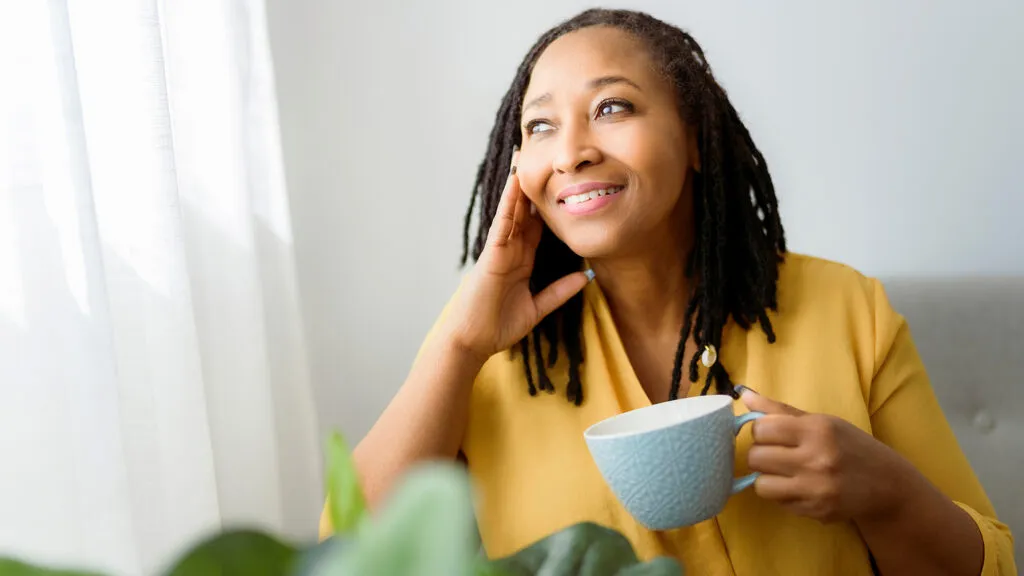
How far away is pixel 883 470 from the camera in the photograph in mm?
723

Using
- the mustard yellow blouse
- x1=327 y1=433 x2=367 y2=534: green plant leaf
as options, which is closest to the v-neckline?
the mustard yellow blouse

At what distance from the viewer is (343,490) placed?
0.55 ft

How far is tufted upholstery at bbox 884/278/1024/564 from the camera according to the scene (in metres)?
1.14

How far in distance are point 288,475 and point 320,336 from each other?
0.84 ft

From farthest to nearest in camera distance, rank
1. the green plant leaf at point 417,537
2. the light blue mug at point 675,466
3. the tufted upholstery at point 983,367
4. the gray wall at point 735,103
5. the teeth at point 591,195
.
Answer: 1. the gray wall at point 735,103
2. the tufted upholstery at point 983,367
3. the teeth at point 591,195
4. the light blue mug at point 675,466
5. the green plant leaf at point 417,537

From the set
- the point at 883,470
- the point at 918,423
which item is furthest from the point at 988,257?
the point at 883,470

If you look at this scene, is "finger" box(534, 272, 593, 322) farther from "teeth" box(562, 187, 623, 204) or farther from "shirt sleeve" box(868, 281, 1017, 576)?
"shirt sleeve" box(868, 281, 1017, 576)

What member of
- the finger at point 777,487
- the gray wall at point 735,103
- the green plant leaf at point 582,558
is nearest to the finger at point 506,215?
the finger at point 777,487

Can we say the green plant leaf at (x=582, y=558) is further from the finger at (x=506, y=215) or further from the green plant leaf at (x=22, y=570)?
the finger at (x=506, y=215)

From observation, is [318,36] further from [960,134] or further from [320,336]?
[960,134]

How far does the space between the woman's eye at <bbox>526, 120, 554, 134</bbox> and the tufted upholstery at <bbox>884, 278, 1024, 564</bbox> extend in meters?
0.62

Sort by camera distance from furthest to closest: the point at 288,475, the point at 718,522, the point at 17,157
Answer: the point at 288,475, the point at 718,522, the point at 17,157

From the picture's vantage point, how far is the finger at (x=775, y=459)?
688mm

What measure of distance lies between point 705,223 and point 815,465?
0.96 feet
